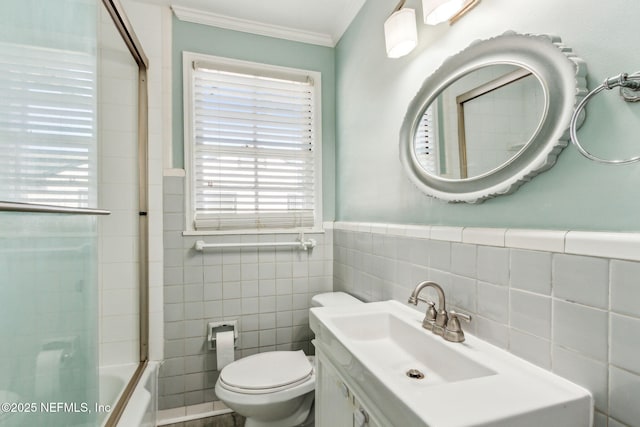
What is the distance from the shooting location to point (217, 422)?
1.80 m

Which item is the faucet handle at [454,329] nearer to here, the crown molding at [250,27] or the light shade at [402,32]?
the light shade at [402,32]

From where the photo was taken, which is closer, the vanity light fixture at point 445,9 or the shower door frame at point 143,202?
the vanity light fixture at point 445,9

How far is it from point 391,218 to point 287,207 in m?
0.85

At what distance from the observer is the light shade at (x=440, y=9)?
100 cm

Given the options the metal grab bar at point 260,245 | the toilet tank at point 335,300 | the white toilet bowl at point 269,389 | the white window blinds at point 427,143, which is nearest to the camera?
the white window blinds at point 427,143

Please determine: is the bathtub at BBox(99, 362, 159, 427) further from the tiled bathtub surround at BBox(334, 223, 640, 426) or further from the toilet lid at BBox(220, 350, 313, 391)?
the tiled bathtub surround at BBox(334, 223, 640, 426)

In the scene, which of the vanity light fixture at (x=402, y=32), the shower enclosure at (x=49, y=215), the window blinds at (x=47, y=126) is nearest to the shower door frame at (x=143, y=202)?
the shower enclosure at (x=49, y=215)

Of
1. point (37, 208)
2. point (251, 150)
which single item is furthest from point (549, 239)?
point (251, 150)

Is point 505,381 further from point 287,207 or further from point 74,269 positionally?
point 287,207

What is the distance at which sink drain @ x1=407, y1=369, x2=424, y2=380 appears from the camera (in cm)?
97

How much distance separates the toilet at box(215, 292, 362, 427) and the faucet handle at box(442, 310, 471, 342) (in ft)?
2.76

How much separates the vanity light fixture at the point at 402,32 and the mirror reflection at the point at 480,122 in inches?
11.3

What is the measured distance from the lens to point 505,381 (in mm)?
719

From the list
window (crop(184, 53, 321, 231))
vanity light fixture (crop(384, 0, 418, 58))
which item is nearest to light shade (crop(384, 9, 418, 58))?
vanity light fixture (crop(384, 0, 418, 58))
